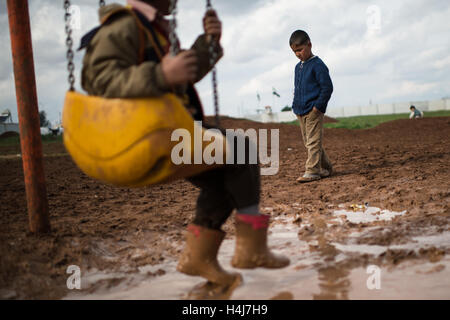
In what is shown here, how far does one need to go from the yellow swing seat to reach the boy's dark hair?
4339 mm

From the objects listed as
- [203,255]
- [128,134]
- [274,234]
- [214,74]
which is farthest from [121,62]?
[274,234]

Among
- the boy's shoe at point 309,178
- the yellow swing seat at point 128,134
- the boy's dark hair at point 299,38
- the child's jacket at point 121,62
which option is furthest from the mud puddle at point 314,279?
the boy's dark hair at point 299,38

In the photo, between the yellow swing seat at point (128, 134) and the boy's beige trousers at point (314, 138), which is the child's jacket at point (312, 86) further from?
the yellow swing seat at point (128, 134)

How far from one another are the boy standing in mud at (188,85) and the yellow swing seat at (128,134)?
60mm

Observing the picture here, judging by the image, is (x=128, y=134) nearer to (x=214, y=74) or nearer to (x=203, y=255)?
(x=214, y=74)

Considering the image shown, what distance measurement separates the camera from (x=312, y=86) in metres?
5.93

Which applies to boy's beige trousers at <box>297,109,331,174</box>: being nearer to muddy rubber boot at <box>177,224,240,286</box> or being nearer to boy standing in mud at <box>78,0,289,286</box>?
boy standing in mud at <box>78,0,289,286</box>

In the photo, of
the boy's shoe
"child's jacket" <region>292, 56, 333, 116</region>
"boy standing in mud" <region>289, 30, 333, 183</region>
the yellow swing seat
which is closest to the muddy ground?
the boy's shoe

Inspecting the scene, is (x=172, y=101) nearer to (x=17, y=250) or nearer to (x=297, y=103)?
(x=17, y=250)

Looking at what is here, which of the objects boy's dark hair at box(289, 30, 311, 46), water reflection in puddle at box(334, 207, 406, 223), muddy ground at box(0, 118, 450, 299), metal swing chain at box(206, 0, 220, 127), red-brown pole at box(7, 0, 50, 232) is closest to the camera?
metal swing chain at box(206, 0, 220, 127)

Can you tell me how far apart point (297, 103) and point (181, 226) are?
9.88 ft

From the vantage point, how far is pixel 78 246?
322 centimetres

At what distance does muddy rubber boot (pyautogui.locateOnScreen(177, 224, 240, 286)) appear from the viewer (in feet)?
7.52
